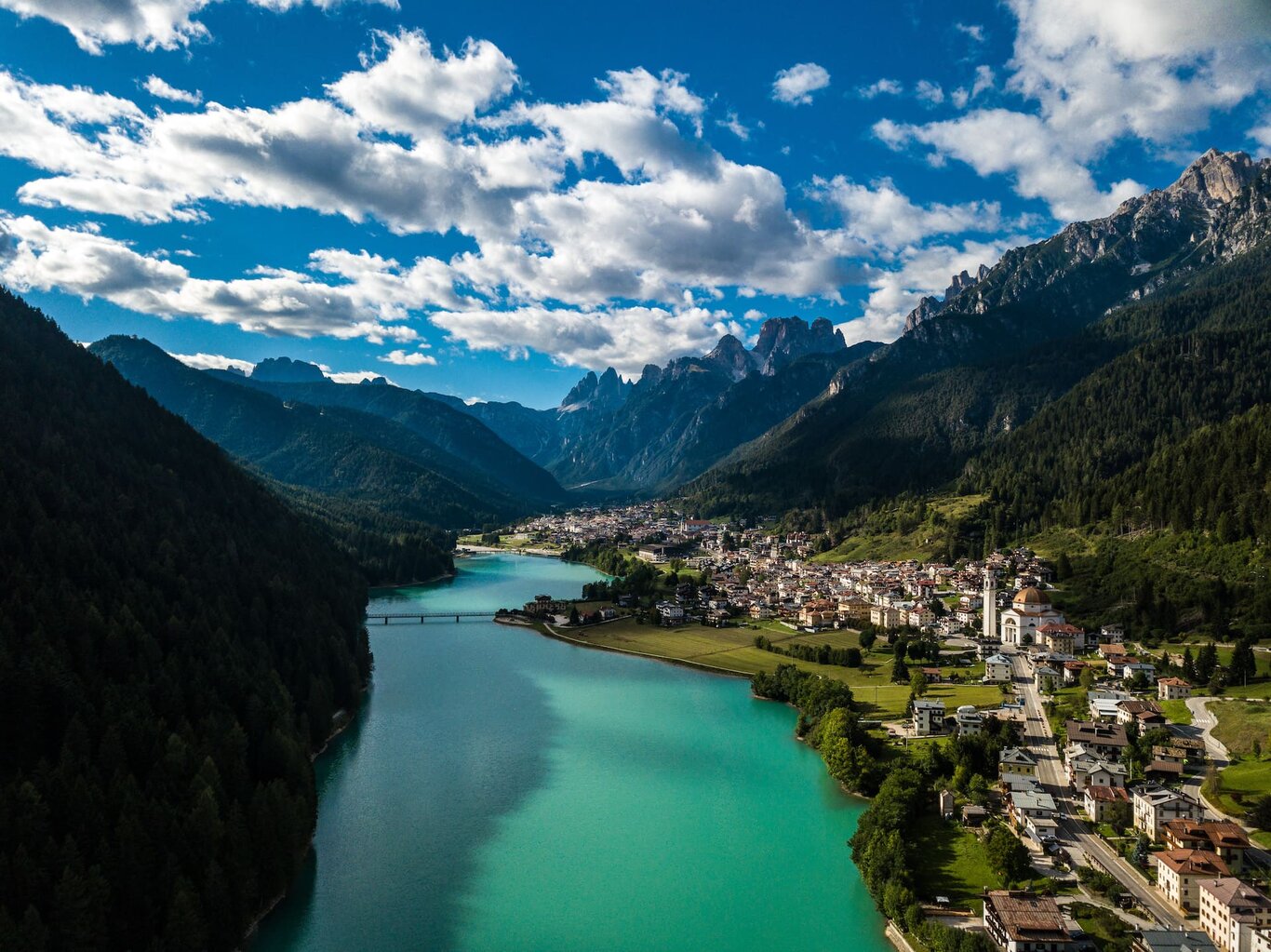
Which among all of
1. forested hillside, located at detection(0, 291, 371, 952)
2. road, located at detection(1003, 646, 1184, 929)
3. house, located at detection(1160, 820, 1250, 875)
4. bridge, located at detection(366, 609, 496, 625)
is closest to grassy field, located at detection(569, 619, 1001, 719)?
road, located at detection(1003, 646, 1184, 929)

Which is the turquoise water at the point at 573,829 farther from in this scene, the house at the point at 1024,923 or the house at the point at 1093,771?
the house at the point at 1093,771

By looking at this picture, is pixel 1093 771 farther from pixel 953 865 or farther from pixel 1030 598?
pixel 1030 598

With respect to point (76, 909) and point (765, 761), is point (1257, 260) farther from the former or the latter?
point (76, 909)

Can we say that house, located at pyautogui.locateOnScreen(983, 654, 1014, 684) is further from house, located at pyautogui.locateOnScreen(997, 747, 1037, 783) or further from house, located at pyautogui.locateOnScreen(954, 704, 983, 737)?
house, located at pyautogui.locateOnScreen(997, 747, 1037, 783)

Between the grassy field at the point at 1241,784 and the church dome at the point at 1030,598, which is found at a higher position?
the church dome at the point at 1030,598

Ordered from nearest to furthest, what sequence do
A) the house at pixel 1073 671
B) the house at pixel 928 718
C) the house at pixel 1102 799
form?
the house at pixel 1102 799 → the house at pixel 928 718 → the house at pixel 1073 671

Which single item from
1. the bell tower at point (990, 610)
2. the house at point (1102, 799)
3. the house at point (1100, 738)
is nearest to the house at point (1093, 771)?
the house at point (1102, 799)

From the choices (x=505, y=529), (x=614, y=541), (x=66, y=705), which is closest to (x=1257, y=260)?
(x=614, y=541)
